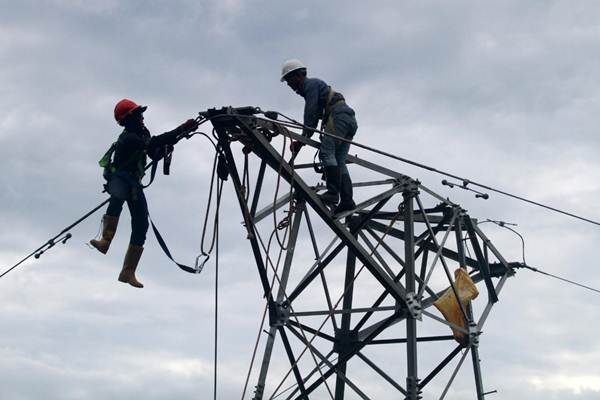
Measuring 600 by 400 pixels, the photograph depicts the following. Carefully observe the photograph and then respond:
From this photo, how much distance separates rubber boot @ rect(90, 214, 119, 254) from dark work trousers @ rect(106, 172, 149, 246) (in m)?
0.08

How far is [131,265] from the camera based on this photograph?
15898mm

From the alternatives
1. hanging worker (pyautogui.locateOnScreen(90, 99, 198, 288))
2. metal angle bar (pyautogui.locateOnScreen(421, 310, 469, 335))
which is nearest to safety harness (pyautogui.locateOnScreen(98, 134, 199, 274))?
hanging worker (pyautogui.locateOnScreen(90, 99, 198, 288))

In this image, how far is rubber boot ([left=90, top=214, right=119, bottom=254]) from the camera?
612 inches

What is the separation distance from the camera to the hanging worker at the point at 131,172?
15.6m

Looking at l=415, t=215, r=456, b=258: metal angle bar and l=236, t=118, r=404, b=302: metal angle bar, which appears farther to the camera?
l=415, t=215, r=456, b=258: metal angle bar

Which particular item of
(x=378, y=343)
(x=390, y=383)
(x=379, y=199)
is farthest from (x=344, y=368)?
(x=379, y=199)

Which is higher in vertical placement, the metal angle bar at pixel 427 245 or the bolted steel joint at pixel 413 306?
the metal angle bar at pixel 427 245

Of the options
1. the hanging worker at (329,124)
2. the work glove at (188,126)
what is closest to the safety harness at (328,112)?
the hanging worker at (329,124)

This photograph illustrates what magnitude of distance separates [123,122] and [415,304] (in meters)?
5.26

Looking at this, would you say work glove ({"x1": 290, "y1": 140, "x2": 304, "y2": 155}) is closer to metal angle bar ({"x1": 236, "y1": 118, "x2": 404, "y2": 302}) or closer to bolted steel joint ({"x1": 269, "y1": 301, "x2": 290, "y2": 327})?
metal angle bar ({"x1": 236, "y1": 118, "x2": 404, "y2": 302})

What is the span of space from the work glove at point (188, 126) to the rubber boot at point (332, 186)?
7.37ft

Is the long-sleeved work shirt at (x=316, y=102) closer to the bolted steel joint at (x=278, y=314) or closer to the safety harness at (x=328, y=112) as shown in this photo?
the safety harness at (x=328, y=112)

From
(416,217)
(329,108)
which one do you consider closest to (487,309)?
(416,217)

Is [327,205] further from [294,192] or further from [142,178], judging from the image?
[142,178]
